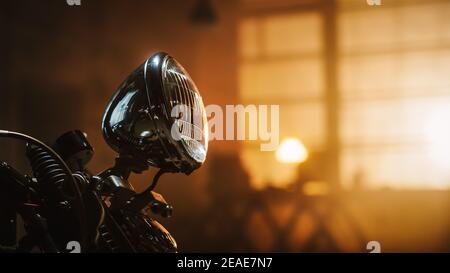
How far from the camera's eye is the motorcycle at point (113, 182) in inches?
30.0

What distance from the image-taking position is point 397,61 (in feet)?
4.52

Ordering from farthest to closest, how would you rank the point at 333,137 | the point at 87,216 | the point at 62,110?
the point at 333,137 < the point at 62,110 < the point at 87,216

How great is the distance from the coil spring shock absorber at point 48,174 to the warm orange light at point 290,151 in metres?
0.62

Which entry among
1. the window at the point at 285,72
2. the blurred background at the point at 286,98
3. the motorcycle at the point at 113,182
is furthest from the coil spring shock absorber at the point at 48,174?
the window at the point at 285,72

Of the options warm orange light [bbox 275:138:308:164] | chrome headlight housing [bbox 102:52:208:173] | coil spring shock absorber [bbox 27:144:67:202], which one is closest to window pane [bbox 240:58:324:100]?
warm orange light [bbox 275:138:308:164]

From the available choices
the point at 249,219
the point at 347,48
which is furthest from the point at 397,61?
the point at 249,219

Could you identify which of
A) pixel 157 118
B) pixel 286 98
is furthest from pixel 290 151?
pixel 157 118

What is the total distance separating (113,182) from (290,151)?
0.61 meters

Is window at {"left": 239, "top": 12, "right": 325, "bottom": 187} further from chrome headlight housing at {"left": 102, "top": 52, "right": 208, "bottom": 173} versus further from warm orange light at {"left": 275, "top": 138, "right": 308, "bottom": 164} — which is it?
chrome headlight housing at {"left": 102, "top": 52, "right": 208, "bottom": 173}

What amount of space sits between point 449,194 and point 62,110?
100 cm

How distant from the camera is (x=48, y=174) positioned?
777 mm

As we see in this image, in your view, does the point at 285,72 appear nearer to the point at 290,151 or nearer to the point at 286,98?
the point at 286,98

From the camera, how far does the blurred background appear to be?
4.05 feet

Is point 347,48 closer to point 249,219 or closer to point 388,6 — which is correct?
point 388,6
